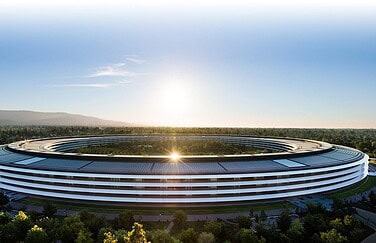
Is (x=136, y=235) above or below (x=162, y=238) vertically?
above

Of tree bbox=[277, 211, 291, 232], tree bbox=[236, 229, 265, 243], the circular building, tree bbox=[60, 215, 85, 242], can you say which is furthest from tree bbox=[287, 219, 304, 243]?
tree bbox=[60, 215, 85, 242]

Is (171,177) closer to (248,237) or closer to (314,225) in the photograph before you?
(248,237)

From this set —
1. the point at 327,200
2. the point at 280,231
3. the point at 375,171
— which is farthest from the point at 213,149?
the point at 280,231

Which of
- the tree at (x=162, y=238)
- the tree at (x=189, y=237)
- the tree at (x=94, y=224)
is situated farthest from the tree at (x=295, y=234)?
the tree at (x=94, y=224)

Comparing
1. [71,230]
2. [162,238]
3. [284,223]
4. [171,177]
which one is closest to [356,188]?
[284,223]

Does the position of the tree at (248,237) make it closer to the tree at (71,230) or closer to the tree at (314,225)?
the tree at (314,225)

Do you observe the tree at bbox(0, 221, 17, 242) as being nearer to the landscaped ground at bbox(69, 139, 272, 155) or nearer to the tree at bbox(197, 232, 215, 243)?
the tree at bbox(197, 232, 215, 243)
